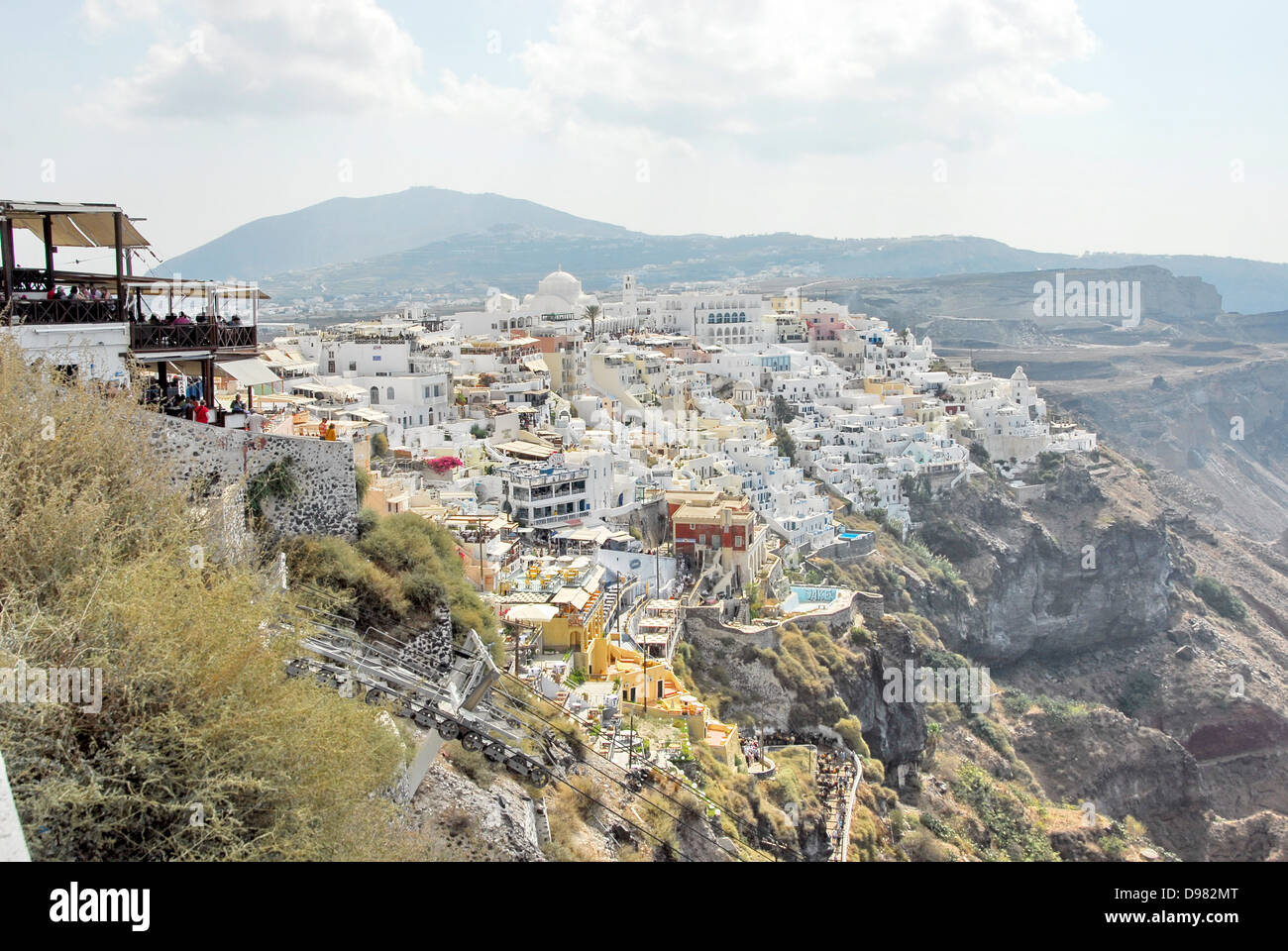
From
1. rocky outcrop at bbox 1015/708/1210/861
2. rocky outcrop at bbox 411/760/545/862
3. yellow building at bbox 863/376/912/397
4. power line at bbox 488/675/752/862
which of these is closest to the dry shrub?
rocky outcrop at bbox 411/760/545/862

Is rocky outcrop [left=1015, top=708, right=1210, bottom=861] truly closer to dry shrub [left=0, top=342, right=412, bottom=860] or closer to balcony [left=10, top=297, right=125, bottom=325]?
balcony [left=10, top=297, right=125, bottom=325]

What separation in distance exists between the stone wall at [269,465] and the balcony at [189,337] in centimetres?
138

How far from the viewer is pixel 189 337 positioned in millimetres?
11781

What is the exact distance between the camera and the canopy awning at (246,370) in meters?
12.6

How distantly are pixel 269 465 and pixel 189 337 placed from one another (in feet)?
5.85

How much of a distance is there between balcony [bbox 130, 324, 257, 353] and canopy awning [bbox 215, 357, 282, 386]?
0.32 meters

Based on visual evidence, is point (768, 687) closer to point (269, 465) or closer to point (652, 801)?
point (652, 801)

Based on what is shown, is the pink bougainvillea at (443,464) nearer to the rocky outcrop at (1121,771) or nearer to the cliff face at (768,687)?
the cliff face at (768,687)

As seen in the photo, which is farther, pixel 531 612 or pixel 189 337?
pixel 531 612

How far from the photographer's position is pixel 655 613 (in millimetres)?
21969

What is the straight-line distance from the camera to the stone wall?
34.3 feet

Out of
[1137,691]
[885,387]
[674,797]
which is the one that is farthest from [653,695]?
[885,387]
